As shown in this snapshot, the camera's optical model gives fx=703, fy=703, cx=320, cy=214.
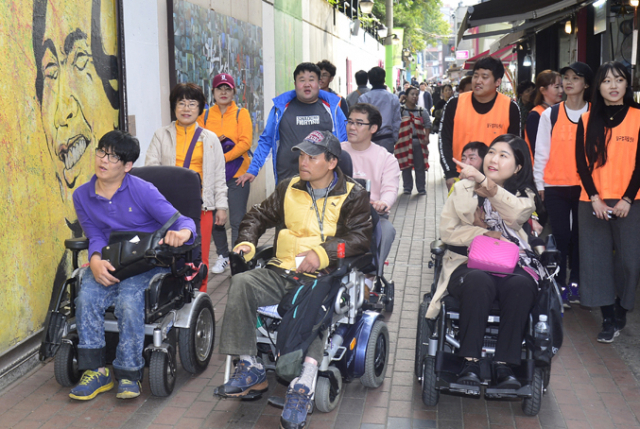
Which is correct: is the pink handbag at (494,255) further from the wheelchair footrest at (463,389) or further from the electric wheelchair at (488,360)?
the wheelchair footrest at (463,389)

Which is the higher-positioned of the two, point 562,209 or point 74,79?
point 74,79

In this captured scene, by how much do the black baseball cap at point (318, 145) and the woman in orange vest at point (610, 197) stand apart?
6.60ft

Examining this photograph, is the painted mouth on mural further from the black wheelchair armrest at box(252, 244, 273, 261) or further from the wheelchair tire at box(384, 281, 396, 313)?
the wheelchair tire at box(384, 281, 396, 313)

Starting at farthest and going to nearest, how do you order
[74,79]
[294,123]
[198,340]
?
[294,123] → [74,79] → [198,340]

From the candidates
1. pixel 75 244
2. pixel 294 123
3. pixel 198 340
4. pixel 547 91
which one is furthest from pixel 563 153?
pixel 75 244

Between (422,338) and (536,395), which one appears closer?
(536,395)

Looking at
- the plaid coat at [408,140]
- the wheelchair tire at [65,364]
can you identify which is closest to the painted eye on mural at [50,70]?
the wheelchair tire at [65,364]

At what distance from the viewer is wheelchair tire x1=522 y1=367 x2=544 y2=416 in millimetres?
3902

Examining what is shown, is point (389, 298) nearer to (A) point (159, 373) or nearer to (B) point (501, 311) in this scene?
(B) point (501, 311)

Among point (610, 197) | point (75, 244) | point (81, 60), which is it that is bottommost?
point (75, 244)

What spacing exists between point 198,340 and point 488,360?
6.21 feet

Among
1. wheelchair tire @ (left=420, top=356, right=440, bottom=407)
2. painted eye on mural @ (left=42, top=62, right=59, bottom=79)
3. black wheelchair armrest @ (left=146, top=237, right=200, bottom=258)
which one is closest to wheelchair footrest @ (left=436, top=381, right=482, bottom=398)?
wheelchair tire @ (left=420, top=356, right=440, bottom=407)

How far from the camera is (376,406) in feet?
13.6

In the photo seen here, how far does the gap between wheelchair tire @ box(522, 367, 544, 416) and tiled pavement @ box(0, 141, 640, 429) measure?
6cm
